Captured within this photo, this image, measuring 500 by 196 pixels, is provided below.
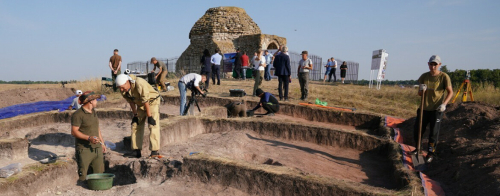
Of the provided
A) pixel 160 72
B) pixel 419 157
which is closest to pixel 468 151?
pixel 419 157

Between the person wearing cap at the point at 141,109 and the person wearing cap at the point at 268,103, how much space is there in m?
4.61

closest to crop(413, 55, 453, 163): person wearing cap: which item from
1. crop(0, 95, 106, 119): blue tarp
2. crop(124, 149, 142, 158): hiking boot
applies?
crop(124, 149, 142, 158): hiking boot

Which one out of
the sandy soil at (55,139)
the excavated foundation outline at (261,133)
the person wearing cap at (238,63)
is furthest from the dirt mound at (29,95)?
the person wearing cap at (238,63)

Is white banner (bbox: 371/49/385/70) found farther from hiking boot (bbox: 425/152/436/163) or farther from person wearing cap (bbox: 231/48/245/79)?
hiking boot (bbox: 425/152/436/163)

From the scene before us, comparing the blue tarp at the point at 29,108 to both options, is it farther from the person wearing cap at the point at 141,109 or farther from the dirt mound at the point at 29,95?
the person wearing cap at the point at 141,109

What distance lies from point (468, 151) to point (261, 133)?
423 cm

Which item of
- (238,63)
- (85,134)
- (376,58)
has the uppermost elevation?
(376,58)

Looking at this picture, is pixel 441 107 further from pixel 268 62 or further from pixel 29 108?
pixel 268 62

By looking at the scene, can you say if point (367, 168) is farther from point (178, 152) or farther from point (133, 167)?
point (133, 167)

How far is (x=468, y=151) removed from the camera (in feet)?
20.9

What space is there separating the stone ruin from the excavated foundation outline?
542 inches

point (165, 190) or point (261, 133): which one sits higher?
point (261, 133)

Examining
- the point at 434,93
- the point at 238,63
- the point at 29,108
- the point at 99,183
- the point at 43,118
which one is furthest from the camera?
the point at 238,63

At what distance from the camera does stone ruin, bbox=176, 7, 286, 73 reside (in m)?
26.4
